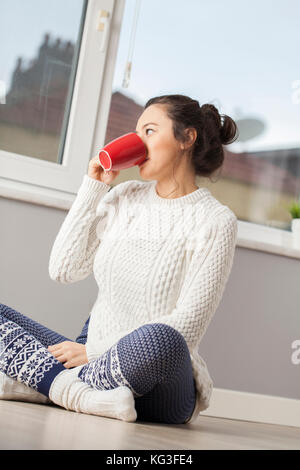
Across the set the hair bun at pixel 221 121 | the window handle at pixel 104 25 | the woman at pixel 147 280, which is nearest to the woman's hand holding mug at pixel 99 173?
the woman at pixel 147 280

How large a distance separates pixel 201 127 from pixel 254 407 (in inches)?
43.8

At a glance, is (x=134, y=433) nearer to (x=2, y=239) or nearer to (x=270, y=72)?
(x=2, y=239)

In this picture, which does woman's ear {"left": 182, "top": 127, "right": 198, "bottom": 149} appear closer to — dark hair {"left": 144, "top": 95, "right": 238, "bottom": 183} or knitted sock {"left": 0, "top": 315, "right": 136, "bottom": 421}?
dark hair {"left": 144, "top": 95, "right": 238, "bottom": 183}

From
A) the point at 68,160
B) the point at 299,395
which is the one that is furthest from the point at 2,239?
the point at 299,395

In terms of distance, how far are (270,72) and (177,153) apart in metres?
1.10

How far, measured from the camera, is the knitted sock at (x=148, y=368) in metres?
1.12

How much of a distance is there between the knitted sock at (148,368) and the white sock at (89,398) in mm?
27

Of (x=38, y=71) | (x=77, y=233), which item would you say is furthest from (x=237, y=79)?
(x=77, y=233)

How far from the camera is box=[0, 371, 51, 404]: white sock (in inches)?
48.8

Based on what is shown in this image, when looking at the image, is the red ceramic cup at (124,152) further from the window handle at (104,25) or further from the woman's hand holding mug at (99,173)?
the window handle at (104,25)

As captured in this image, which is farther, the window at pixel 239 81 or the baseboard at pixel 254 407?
the window at pixel 239 81

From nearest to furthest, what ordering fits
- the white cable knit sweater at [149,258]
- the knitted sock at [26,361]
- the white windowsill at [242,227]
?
the knitted sock at [26,361]
the white cable knit sweater at [149,258]
the white windowsill at [242,227]

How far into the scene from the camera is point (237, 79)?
241 cm

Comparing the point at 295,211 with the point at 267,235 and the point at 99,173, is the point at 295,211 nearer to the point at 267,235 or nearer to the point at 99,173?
the point at 267,235
